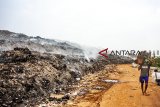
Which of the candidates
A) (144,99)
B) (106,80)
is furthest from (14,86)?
(106,80)

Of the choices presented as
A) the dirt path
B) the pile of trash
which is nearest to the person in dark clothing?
the dirt path

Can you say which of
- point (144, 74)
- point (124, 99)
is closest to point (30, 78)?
point (124, 99)

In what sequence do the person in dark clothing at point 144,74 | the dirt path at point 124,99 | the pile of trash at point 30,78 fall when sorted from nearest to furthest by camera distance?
1. the dirt path at point 124,99
2. the pile of trash at point 30,78
3. the person in dark clothing at point 144,74

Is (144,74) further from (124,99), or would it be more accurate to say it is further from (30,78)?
(30,78)

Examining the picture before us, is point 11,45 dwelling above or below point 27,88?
above

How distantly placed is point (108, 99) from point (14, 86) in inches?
180

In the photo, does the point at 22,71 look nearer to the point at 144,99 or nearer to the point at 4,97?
the point at 4,97

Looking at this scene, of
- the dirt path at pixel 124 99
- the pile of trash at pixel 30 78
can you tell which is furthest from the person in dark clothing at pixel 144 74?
the pile of trash at pixel 30 78

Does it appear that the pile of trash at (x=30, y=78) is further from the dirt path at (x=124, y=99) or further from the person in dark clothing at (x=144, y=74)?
the person in dark clothing at (x=144, y=74)

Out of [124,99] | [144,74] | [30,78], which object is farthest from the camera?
[30,78]

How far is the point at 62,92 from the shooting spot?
54.9 feet

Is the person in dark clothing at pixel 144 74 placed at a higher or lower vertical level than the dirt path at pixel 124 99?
higher

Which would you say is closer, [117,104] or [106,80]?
[117,104]

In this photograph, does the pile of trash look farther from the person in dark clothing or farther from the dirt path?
the person in dark clothing
